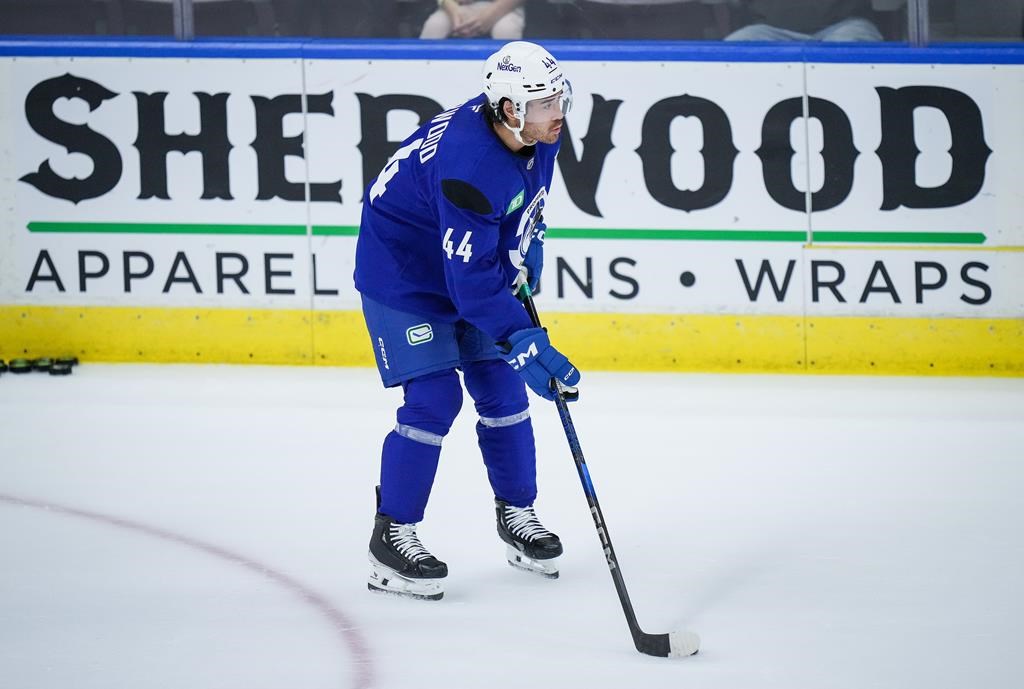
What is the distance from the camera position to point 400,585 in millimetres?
3266

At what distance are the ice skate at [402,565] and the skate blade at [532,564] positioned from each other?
0.73ft

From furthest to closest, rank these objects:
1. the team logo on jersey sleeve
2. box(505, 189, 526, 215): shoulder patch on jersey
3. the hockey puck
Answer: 1. the hockey puck
2. the team logo on jersey sleeve
3. box(505, 189, 526, 215): shoulder patch on jersey

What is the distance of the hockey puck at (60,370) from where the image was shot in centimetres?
576

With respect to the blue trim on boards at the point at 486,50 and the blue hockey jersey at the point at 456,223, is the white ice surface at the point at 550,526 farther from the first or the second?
the blue trim on boards at the point at 486,50

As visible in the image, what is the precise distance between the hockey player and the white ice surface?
162 mm

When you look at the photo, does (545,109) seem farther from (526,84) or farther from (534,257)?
(534,257)

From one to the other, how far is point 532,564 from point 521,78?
1.11 metres

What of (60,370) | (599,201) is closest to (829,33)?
(599,201)


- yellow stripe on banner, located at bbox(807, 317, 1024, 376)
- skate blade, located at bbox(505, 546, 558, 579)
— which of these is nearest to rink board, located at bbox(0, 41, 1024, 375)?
yellow stripe on banner, located at bbox(807, 317, 1024, 376)

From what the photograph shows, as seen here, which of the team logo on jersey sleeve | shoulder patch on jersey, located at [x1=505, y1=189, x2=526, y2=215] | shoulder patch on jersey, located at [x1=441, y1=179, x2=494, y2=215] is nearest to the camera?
shoulder patch on jersey, located at [x1=441, y1=179, x2=494, y2=215]

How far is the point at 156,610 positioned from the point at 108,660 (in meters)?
0.31

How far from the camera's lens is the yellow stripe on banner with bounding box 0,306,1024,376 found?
567 centimetres

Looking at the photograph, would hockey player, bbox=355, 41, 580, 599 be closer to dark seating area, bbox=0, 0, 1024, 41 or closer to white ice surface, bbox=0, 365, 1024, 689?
white ice surface, bbox=0, 365, 1024, 689

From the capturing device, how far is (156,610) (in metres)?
3.17
